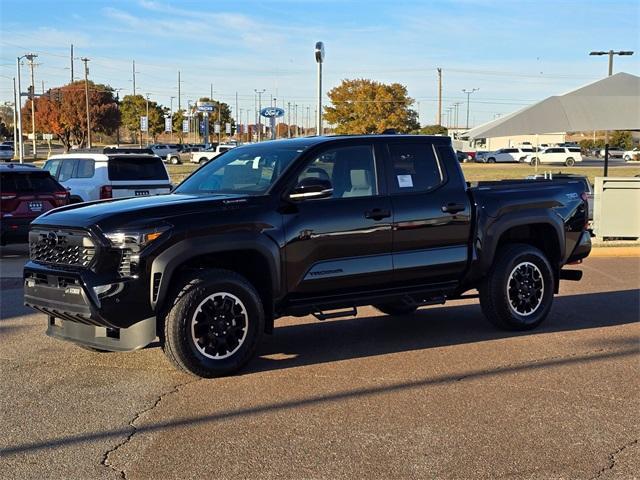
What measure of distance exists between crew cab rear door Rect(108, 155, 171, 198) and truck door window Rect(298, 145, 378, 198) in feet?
30.1

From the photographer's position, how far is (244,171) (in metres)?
6.83

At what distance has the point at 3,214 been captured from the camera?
12734 mm

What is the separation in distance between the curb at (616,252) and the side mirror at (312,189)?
8840 mm

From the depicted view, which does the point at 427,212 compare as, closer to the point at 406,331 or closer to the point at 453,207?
the point at 453,207

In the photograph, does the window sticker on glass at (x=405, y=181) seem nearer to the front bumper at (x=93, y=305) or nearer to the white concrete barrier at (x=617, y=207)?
the front bumper at (x=93, y=305)

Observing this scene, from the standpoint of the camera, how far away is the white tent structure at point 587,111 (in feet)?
48.1

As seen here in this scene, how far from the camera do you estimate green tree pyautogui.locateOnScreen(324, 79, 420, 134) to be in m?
76.0

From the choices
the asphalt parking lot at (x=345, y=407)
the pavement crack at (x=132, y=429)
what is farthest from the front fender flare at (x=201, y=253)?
the asphalt parking lot at (x=345, y=407)

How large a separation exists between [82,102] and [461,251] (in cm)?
7954

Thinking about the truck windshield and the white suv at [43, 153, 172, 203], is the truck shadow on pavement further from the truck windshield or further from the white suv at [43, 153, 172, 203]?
the white suv at [43, 153, 172, 203]

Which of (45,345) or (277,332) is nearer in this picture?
(45,345)

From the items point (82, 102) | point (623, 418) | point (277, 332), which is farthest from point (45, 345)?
point (82, 102)

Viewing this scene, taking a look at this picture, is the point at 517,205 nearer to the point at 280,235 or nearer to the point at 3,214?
the point at 280,235

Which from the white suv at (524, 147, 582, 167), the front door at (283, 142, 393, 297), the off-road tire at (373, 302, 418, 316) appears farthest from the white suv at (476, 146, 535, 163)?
the front door at (283, 142, 393, 297)
